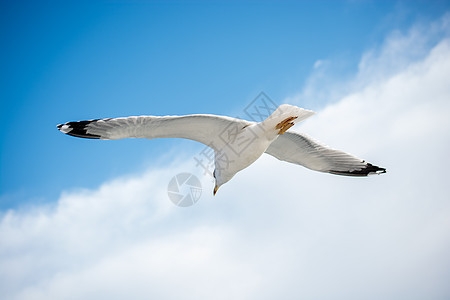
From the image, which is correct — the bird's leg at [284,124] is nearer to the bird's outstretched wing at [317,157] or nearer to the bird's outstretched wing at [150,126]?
the bird's outstretched wing at [150,126]

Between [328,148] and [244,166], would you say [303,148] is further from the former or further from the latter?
[244,166]

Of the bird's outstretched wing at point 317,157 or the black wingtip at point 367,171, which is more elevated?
the bird's outstretched wing at point 317,157

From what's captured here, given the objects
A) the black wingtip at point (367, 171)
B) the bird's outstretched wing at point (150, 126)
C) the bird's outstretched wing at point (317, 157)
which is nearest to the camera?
the bird's outstretched wing at point (150, 126)

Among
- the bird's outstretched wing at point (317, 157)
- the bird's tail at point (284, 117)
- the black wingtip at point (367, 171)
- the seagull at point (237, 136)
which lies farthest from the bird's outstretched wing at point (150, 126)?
the black wingtip at point (367, 171)

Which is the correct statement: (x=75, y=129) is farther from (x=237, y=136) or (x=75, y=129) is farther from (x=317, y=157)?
(x=317, y=157)

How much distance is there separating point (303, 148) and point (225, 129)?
5.45 feet

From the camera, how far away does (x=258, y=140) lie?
274 inches

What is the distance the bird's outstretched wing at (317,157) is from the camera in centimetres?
785

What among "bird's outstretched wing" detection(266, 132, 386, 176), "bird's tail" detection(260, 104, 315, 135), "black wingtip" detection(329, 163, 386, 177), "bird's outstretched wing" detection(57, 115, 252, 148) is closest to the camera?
"bird's tail" detection(260, 104, 315, 135)

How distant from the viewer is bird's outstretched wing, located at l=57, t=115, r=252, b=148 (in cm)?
656

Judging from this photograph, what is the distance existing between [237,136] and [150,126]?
1508 mm

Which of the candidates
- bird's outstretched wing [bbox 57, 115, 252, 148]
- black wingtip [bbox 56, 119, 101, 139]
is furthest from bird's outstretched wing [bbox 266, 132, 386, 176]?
black wingtip [bbox 56, 119, 101, 139]

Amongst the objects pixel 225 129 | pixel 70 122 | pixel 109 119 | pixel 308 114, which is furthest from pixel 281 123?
pixel 70 122

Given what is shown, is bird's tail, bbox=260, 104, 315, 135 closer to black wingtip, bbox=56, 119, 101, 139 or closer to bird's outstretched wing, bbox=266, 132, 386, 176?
bird's outstretched wing, bbox=266, 132, 386, 176
